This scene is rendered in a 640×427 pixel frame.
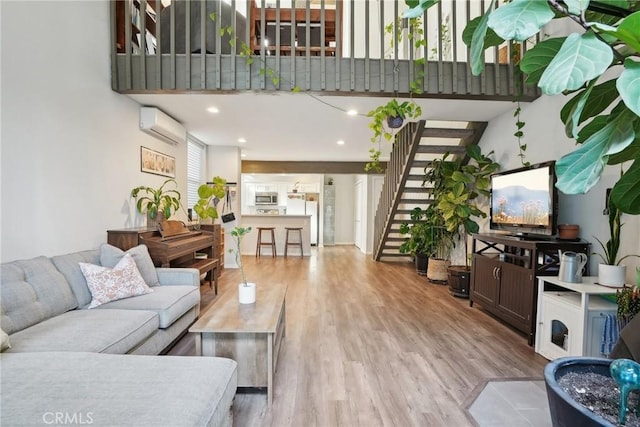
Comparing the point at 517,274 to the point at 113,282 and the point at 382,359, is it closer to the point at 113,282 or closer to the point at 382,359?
the point at 382,359

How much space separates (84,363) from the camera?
4.43ft

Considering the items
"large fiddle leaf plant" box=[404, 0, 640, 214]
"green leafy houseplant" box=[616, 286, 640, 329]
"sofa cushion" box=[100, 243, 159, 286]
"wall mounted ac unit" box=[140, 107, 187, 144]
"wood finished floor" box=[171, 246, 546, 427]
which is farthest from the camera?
"wall mounted ac unit" box=[140, 107, 187, 144]

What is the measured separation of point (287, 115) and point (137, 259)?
241 centimetres

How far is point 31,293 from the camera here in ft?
6.32

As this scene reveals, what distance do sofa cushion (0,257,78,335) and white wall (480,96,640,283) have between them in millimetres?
4104

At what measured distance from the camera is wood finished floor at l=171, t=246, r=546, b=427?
177 centimetres

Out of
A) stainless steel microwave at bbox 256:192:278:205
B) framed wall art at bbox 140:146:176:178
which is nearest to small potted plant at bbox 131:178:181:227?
framed wall art at bbox 140:146:176:178

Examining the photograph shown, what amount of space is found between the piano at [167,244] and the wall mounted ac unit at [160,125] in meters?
1.20

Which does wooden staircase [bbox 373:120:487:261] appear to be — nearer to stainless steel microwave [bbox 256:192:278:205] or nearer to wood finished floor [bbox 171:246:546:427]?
wood finished floor [bbox 171:246:546:427]

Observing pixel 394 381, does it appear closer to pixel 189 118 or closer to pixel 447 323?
pixel 447 323

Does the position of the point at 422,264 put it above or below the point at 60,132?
below

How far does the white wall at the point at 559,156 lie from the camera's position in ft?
7.75

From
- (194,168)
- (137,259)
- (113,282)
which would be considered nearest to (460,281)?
(137,259)

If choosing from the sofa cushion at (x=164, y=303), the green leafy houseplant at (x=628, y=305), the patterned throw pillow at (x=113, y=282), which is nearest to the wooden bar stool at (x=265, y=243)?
the sofa cushion at (x=164, y=303)
